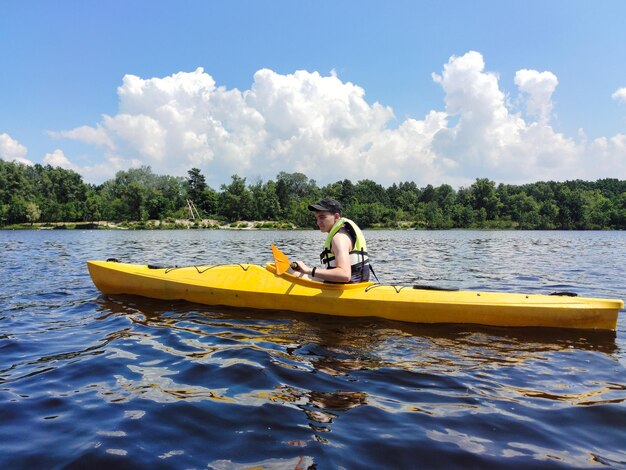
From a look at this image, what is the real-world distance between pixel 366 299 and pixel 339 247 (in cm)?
95

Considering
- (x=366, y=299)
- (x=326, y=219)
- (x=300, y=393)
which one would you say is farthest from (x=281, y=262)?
(x=300, y=393)

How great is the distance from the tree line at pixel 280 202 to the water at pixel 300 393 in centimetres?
7624

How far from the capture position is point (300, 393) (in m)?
3.69

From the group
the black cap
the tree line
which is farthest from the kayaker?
the tree line

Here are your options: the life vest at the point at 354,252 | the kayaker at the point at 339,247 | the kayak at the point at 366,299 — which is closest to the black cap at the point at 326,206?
the kayaker at the point at 339,247

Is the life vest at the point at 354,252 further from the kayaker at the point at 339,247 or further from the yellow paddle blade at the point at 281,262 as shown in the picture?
the yellow paddle blade at the point at 281,262

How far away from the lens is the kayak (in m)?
5.68

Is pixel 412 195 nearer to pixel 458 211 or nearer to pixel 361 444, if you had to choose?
pixel 458 211

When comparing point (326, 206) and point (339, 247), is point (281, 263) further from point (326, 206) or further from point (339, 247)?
point (326, 206)

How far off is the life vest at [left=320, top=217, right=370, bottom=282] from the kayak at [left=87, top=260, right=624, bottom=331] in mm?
175

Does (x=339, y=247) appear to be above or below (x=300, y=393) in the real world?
above

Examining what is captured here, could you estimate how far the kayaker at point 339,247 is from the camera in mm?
5824

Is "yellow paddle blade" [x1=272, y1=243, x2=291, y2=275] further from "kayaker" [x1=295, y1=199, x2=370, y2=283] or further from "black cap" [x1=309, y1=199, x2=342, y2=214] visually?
"black cap" [x1=309, y1=199, x2=342, y2=214]

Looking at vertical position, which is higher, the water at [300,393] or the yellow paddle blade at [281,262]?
the yellow paddle blade at [281,262]
